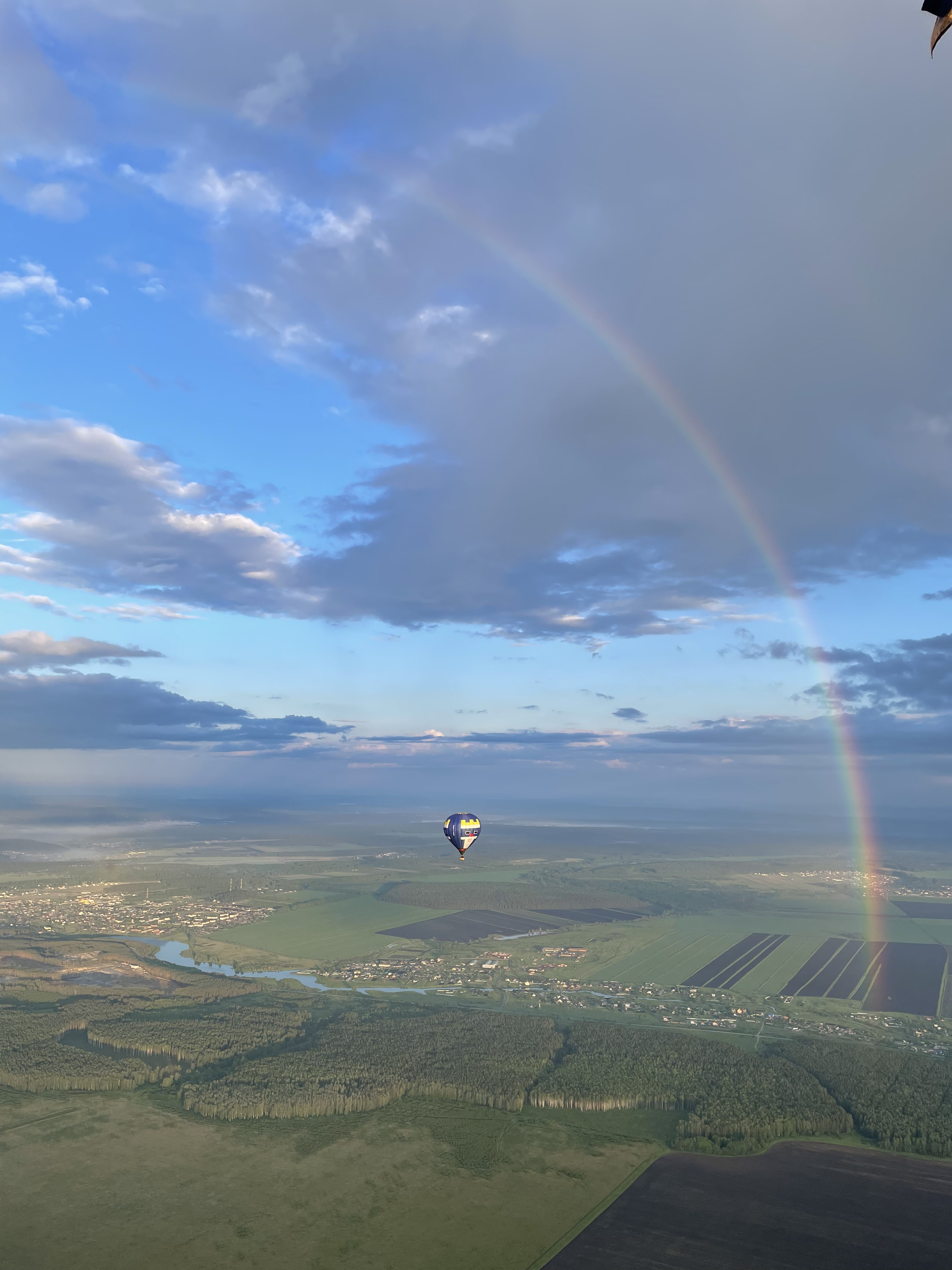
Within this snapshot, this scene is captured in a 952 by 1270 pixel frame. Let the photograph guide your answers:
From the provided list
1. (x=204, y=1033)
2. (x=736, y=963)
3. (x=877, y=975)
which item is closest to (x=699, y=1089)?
(x=204, y=1033)

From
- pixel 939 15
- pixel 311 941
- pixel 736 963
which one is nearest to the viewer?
pixel 939 15

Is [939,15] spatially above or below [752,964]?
above

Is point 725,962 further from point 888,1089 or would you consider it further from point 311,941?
point 311,941

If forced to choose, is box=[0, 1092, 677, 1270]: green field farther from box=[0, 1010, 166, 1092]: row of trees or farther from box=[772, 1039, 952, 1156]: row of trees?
box=[772, 1039, 952, 1156]: row of trees

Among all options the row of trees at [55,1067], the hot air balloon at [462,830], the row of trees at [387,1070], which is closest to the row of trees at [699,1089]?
the row of trees at [387,1070]

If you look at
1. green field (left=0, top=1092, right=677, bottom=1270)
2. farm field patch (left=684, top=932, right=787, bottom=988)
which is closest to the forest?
green field (left=0, top=1092, right=677, bottom=1270)

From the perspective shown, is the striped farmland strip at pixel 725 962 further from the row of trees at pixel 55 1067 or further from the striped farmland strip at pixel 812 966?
the row of trees at pixel 55 1067

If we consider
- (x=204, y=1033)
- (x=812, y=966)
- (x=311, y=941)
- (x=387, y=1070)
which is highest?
(x=387, y=1070)
